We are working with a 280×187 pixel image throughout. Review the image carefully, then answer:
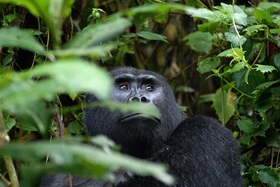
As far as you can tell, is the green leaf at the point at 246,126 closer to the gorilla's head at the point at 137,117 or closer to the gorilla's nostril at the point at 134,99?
the gorilla's head at the point at 137,117

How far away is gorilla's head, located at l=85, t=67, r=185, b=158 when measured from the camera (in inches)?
130

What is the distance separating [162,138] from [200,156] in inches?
9.5

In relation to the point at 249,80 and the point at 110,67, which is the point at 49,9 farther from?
the point at 110,67

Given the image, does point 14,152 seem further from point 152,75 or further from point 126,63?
point 126,63

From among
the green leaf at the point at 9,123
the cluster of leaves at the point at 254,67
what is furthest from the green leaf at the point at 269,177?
the green leaf at the point at 9,123

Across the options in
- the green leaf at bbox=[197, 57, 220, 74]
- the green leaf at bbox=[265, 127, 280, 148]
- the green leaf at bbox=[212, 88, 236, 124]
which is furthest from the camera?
the green leaf at bbox=[212, 88, 236, 124]

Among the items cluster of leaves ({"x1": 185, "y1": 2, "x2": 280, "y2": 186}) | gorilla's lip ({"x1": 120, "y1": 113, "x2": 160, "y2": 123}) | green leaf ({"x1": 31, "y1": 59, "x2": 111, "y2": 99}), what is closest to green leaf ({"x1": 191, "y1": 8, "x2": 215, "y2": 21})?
cluster of leaves ({"x1": 185, "y1": 2, "x2": 280, "y2": 186})

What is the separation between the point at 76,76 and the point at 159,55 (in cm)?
536

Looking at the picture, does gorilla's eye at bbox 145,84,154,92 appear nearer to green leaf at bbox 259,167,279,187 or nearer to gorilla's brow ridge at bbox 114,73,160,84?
gorilla's brow ridge at bbox 114,73,160,84

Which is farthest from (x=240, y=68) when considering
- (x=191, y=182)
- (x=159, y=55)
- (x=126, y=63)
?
(x=159, y=55)

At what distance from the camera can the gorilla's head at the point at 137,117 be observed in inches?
130

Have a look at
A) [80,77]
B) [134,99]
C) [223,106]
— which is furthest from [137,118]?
[80,77]

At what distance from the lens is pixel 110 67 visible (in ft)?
16.1

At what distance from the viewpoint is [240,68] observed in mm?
3559
